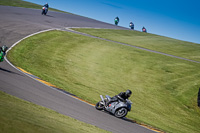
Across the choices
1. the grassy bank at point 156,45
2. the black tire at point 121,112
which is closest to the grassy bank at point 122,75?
the black tire at point 121,112

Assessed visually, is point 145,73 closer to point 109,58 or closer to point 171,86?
point 171,86

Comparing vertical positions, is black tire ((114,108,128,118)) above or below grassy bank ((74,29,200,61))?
below

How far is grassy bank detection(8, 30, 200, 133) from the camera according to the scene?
15.8 meters

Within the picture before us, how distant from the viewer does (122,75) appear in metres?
22.0

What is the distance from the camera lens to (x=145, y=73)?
76.7 ft

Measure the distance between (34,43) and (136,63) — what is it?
10859mm

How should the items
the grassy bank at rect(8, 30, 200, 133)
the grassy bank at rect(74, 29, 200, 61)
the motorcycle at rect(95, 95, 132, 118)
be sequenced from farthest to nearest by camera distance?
the grassy bank at rect(74, 29, 200, 61), the grassy bank at rect(8, 30, 200, 133), the motorcycle at rect(95, 95, 132, 118)

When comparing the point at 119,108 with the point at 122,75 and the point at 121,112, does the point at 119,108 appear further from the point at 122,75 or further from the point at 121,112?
the point at 122,75

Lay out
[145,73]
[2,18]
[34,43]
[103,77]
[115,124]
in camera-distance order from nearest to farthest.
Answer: [115,124]
[103,77]
[145,73]
[34,43]
[2,18]

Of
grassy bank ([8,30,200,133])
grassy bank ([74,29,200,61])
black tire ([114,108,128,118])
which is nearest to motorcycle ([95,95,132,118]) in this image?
black tire ([114,108,128,118])

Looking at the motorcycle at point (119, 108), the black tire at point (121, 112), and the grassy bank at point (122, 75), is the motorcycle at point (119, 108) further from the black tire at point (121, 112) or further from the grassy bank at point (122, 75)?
the grassy bank at point (122, 75)

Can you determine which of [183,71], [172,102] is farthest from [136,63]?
[172,102]

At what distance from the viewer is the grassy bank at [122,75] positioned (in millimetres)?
15812

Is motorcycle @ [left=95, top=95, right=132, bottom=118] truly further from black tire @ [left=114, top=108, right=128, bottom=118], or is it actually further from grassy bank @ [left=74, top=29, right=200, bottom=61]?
grassy bank @ [left=74, top=29, right=200, bottom=61]
